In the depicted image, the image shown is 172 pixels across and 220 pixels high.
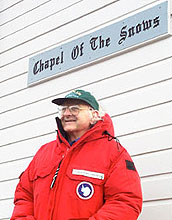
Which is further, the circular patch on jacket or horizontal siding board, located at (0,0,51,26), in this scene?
horizontal siding board, located at (0,0,51,26)

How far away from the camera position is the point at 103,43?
374cm

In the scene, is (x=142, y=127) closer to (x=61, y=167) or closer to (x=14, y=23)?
(x=61, y=167)

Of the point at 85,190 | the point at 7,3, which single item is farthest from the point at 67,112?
the point at 7,3

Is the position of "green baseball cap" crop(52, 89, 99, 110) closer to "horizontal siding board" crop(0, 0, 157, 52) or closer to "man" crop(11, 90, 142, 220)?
"man" crop(11, 90, 142, 220)

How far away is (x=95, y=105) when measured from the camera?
2.95 m

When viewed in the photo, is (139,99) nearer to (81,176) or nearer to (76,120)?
(76,120)

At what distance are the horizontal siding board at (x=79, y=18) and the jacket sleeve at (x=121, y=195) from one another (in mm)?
1589

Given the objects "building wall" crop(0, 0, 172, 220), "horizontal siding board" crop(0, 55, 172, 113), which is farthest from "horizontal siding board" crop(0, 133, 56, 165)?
"horizontal siding board" crop(0, 55, 172, 113)

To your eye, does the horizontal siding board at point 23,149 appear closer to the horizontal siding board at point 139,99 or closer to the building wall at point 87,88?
the building wall at point 87,88

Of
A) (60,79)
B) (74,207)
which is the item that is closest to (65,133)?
(74,207)

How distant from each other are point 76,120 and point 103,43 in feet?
3.64

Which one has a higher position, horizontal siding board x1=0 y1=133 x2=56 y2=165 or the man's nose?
the man's nose

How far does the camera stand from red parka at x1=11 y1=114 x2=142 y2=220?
251 centimetres

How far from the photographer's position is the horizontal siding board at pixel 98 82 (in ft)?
10.9
